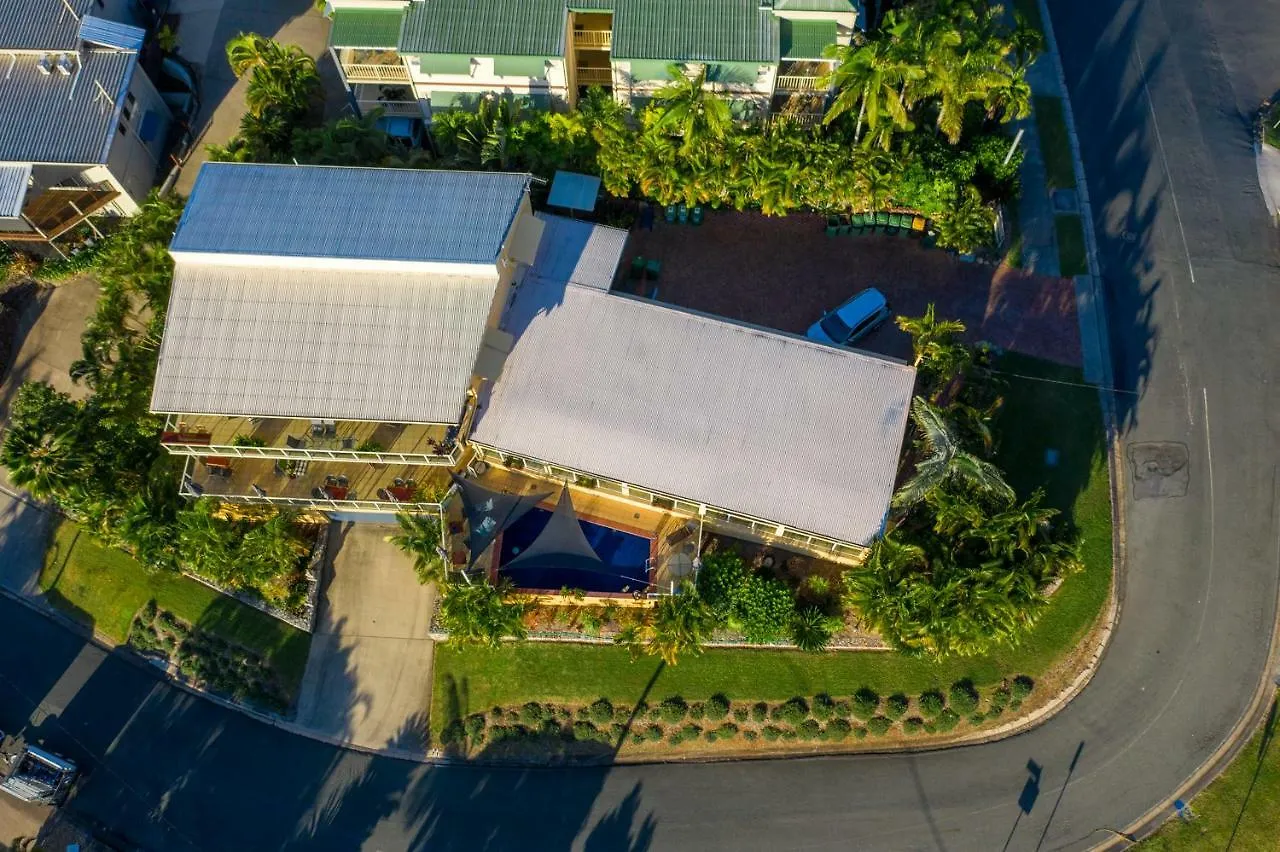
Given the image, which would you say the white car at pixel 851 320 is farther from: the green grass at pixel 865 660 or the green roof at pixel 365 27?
the green roof at pixel 365 27

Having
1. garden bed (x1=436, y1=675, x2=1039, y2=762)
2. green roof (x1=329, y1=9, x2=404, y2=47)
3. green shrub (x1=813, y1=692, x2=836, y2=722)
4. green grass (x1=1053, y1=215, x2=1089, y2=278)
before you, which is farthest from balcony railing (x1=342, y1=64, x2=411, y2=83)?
green shrub (x1=813, y1=692, x2=836, y2=722)

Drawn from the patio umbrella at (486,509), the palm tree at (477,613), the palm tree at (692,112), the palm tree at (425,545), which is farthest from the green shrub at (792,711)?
the palm tree at (692,112)

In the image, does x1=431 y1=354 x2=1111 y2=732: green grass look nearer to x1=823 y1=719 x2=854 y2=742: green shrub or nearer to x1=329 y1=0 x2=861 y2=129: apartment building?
x1=823 y1=719 x2=854 y2=742: green shrub

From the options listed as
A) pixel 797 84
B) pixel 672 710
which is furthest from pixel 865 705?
pixel 797 84

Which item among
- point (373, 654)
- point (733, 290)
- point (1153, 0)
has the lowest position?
point (373, 654)

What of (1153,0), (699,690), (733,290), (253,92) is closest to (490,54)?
(253,92)

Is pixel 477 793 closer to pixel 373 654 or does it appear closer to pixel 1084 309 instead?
pixel 373 654

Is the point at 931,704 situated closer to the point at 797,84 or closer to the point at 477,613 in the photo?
the point at 477,613
